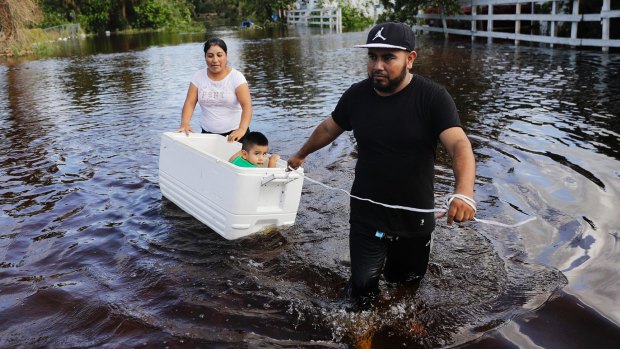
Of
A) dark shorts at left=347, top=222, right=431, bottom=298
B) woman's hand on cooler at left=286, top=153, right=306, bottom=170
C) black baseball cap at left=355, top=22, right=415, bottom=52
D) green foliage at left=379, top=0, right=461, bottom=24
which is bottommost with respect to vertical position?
dark shorts at left=347, top=222, right=431, bottom=298

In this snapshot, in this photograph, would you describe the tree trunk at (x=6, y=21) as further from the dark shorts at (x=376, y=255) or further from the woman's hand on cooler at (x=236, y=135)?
the dark shorts at (x=376, y=255)

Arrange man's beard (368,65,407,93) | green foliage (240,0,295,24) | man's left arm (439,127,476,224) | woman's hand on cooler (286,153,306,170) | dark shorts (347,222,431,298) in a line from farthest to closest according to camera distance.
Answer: green foliage (240,0,295,24)
woman's hand on cooler (286,153,306,170)
dark shorts (347,222,431,298)
man's beard (368,65,407,93)
man's left arm (439,127,476,224)

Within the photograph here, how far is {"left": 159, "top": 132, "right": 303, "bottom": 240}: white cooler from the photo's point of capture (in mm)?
5141

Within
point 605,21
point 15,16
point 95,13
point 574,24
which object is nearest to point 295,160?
A: point 605,21

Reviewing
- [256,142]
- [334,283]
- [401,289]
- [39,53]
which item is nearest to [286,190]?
[256,142]

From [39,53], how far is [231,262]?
31.1m

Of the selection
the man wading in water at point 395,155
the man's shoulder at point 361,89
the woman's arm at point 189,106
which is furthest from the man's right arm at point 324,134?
the woman's arm at point 189,106

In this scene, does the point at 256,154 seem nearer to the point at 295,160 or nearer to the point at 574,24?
the point at 295,160

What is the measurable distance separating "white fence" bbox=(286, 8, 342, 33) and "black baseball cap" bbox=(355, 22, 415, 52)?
38.3 metres

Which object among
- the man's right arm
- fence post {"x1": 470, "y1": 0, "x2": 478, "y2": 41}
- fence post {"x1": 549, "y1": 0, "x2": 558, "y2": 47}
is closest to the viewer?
the man's right arm

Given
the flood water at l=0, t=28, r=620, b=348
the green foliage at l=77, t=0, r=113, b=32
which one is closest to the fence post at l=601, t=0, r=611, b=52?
the flood water at l=0, t=28, r=620, b=348

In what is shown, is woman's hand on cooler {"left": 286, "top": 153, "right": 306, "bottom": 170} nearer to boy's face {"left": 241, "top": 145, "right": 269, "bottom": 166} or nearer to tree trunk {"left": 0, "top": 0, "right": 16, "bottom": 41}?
boy's face {"left": 241, "top": 145, "right": 269, "bottom": 166}

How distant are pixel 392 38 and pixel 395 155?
27.4 inches

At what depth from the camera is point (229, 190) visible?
5223 mm
